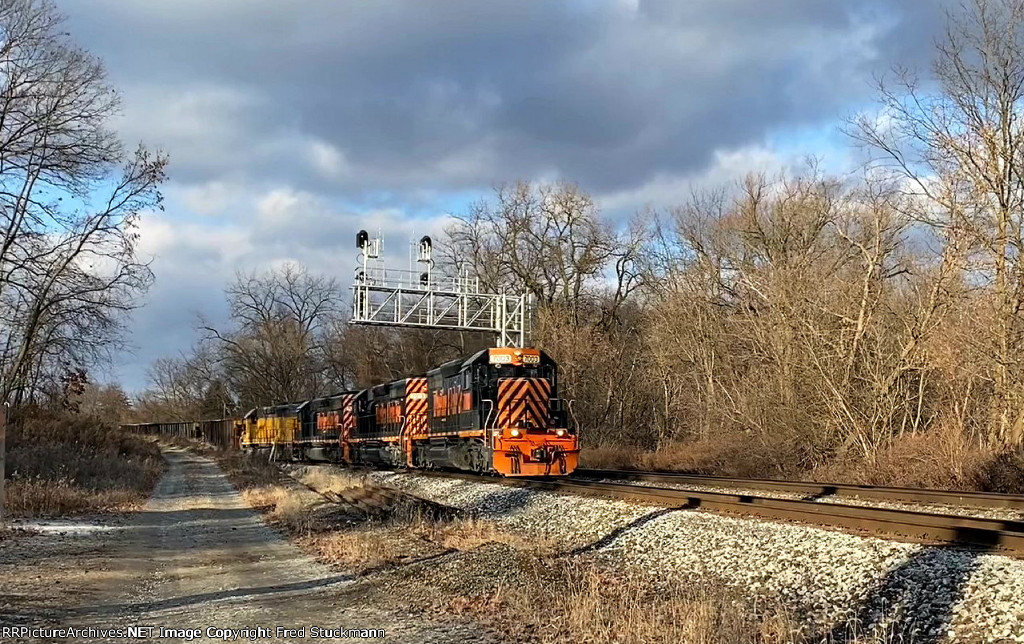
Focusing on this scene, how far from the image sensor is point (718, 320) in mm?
32875

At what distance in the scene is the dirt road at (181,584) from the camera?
296 inches

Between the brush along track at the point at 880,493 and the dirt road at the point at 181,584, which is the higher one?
the brush along track at the point at 880,493

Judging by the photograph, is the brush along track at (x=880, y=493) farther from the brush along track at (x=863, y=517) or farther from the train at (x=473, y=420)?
the train at (x=473, y=420)

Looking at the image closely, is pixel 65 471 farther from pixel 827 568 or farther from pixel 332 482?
pixel 827 568

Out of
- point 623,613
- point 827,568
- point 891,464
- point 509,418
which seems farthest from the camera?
point 509,418

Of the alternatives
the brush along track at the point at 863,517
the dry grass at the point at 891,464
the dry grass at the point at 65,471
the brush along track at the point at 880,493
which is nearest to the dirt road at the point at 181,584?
the dry grass at the point at 65,471

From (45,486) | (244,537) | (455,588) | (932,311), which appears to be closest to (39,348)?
(45,486)

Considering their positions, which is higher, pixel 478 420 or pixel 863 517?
pixel 478 420

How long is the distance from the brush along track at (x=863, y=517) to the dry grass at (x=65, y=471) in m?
11.8

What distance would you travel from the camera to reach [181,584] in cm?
966

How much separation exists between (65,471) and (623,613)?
21.3 m

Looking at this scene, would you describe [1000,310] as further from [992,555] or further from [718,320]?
[718,320]

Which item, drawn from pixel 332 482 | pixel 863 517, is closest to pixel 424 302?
pixel 332 482

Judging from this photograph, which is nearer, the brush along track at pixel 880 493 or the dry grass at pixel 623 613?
the dry grass at pixel 623 613
